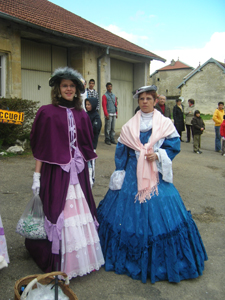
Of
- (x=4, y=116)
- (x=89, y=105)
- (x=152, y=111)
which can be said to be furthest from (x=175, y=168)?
(x=4, y=116)

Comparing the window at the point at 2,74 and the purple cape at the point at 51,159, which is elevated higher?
the window at the point at 2,74

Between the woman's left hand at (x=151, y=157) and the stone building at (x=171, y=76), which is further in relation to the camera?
the stone building at (x=171, y=76)

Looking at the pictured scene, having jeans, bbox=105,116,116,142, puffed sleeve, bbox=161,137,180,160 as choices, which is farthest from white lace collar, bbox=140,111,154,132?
jeans, bbox=105,116,116,142

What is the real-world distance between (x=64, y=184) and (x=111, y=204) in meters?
0.62

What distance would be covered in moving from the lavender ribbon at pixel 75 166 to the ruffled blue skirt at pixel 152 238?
0.51m

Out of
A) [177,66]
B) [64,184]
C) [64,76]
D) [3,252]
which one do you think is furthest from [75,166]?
[177,66]

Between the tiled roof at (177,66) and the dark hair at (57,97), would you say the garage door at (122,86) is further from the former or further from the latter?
the tiled roof at (177,66)

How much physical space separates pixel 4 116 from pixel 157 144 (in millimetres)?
1630

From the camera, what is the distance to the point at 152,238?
277 centimetres

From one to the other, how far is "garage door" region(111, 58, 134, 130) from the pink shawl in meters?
10.7

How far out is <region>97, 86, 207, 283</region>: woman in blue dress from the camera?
279 cm

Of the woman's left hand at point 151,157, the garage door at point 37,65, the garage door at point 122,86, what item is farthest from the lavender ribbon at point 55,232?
the garage door at point 122,86

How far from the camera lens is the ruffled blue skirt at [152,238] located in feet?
9.12

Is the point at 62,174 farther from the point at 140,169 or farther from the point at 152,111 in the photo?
the point at 152,111
